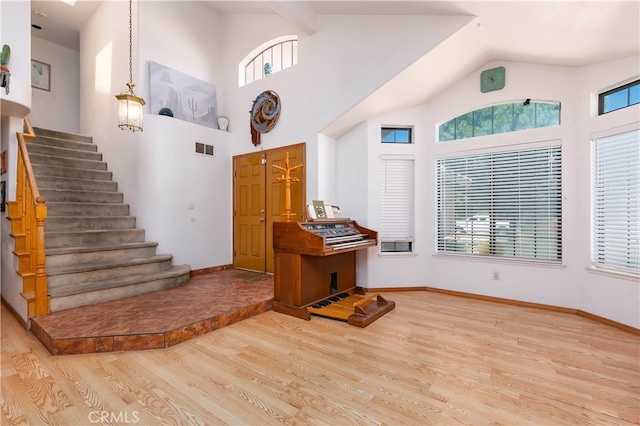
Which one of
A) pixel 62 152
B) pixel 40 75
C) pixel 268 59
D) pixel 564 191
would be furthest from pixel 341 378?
pixel 40 75

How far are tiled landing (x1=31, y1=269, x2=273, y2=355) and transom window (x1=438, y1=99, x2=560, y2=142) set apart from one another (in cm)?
356

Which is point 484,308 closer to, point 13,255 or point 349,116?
point 349,116

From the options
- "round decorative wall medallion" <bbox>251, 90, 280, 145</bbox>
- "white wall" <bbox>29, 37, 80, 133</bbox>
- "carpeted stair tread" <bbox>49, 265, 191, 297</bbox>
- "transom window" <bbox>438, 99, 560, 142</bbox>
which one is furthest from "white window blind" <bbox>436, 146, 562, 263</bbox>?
"white wall" <bbox>29, 37, 80, 133</bbox>

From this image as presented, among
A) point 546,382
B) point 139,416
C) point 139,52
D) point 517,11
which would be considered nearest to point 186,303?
point 139,416

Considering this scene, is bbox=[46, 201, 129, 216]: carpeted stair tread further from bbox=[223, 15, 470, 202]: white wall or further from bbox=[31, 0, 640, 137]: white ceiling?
bbox=[31, 0, 640, 137]: white ceiling

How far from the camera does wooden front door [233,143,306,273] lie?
495 centimetres

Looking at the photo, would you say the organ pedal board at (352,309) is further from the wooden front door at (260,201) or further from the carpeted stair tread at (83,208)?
the carpeted stair tread at (83,208)

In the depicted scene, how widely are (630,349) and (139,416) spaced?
3.99m

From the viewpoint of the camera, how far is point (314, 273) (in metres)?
3.80

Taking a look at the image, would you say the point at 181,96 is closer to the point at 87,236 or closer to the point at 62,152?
the point at 62,152

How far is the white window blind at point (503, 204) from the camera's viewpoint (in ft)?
12.8

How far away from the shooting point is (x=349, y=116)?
4.49 m

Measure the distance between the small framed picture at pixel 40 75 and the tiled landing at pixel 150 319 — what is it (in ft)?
19.9

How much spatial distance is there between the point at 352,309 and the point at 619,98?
3.81m
